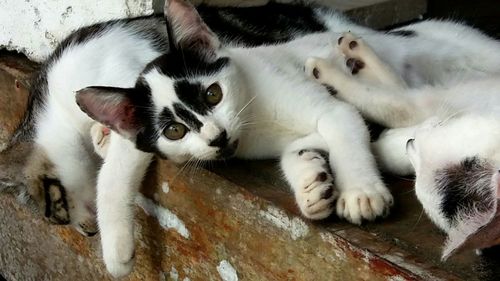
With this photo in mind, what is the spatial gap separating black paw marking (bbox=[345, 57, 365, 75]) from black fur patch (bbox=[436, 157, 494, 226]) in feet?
2.19

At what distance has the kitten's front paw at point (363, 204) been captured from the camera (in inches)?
58.7

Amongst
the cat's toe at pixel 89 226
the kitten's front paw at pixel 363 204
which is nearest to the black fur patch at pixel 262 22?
the cat's toe at pixel 89 226

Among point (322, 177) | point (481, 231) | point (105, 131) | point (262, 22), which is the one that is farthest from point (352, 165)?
point (262, 22)

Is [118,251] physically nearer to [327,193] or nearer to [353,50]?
[327,193]

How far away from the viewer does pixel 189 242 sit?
2.00m

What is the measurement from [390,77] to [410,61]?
25cm

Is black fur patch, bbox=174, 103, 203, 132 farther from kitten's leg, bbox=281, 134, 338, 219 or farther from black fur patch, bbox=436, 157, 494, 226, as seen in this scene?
black fur patch, bbox=436, 157, 494, 226

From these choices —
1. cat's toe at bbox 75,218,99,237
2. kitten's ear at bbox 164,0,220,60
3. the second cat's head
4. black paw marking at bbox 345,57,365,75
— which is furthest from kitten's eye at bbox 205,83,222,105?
cat's toe at bbox 75,218,99,237

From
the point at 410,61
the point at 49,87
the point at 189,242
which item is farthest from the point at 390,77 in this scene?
the point at 49,87

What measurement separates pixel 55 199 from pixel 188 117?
73 cm

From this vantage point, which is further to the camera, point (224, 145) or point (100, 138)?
point (100, 138)

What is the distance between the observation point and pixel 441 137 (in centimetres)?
142

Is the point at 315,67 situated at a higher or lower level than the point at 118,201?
higher

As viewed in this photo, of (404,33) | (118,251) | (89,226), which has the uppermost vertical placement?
(404,33)
